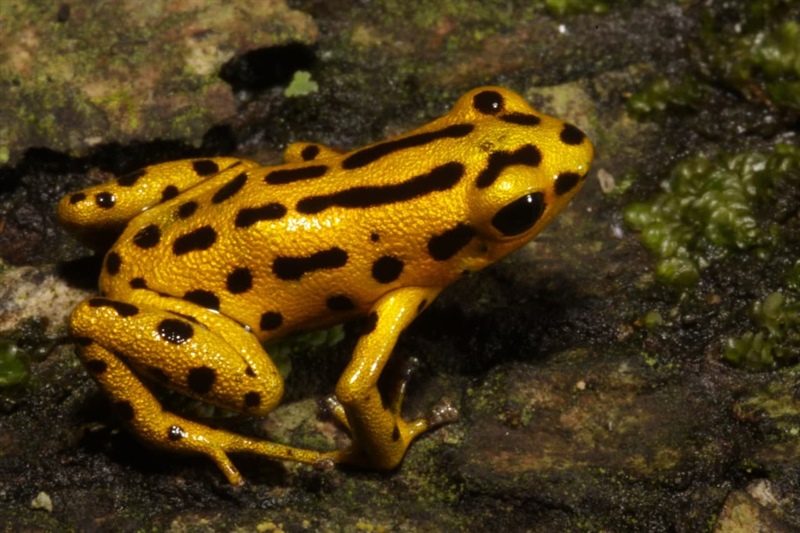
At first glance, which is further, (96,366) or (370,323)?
(370,323)

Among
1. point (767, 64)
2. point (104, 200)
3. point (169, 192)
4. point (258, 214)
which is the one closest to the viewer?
point (258, 214)

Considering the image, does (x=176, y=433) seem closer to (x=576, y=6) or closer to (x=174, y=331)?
(x=174, y=331)

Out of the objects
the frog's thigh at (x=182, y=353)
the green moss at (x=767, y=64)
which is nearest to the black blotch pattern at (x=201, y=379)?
the frog's thigh at (x=182, y=353)

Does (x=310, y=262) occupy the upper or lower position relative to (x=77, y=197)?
lower

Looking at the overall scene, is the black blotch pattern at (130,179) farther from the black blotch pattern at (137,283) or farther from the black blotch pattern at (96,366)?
the black blotch pattern at (96,366)

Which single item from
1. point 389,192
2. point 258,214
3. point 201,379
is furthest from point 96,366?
point 389,192

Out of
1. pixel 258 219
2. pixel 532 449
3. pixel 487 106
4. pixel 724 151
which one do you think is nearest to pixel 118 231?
pixel 258 219

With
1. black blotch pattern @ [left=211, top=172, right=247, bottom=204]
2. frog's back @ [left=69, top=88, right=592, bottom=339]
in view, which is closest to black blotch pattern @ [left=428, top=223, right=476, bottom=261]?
frog's back @ [left=69, top=88, right=592, bottom=339]

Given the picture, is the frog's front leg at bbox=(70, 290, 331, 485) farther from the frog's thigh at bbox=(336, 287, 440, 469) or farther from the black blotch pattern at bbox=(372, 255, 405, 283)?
the black blotch pattern at bbox=(372, 255, 405, 283)
